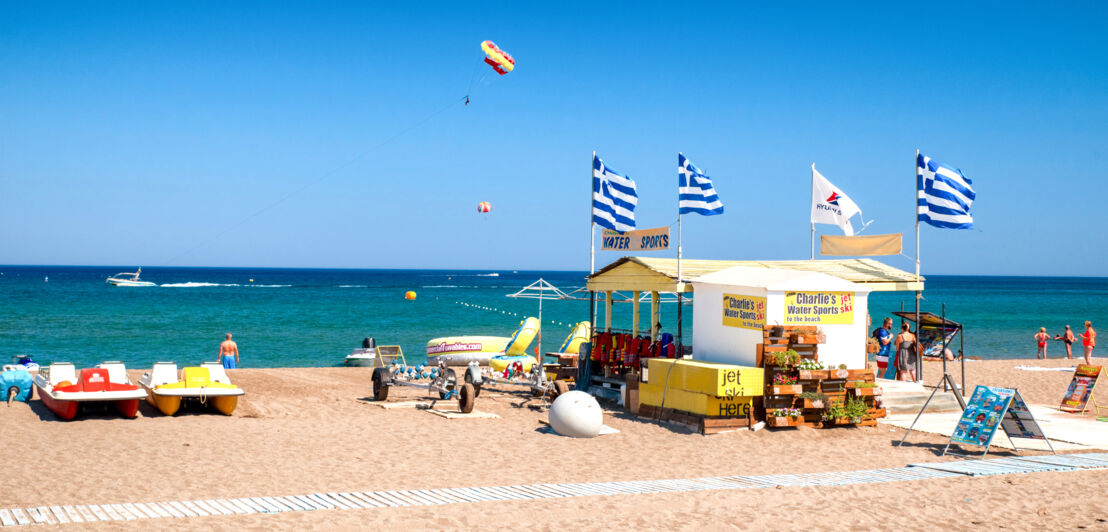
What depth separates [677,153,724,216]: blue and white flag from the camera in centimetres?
1666

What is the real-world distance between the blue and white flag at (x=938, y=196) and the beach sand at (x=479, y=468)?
5539 millimetres

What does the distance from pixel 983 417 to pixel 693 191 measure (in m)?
6.69

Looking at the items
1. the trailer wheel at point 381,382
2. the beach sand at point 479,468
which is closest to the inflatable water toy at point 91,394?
the beach sand at point 479,468

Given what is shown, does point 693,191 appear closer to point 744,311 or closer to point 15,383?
point 744,311

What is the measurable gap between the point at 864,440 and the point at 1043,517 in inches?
209

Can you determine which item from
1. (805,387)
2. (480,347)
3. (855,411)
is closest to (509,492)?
(805,387)

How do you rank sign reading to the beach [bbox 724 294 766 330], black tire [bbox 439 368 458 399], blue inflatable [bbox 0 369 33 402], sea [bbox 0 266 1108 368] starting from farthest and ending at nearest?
sea [bbox 0 266 1108 368]
black tire [bbox 439 368 458 399]
blue inflatable [bbox 0 369 33 402]
sign reading to the beach [bbox 724 294 766 330]

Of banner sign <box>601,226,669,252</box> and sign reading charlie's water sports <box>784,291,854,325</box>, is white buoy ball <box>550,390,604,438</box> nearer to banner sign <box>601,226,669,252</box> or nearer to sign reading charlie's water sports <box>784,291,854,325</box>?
sign reading charlie's water sports <box>784,291,854,325</box>

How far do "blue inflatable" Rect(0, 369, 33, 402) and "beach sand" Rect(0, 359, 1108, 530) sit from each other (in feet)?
1.76

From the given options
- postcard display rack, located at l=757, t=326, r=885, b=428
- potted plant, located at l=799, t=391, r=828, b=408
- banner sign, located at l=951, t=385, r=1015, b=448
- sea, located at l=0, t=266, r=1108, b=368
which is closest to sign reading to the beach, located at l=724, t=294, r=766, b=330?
postcard display rack, located at l=757, t=326, r=885, b=428

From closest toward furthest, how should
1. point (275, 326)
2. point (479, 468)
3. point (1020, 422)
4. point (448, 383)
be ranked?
point (479, 468)
point (1020, 422)
point (448, 383)
point (275, 326)

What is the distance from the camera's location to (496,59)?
22.6 meters

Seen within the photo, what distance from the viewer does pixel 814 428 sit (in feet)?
46.7

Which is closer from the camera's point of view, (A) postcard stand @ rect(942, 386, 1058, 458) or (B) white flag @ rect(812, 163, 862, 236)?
(A) postcard stand @ rect(942, 386, 1058, 458)
